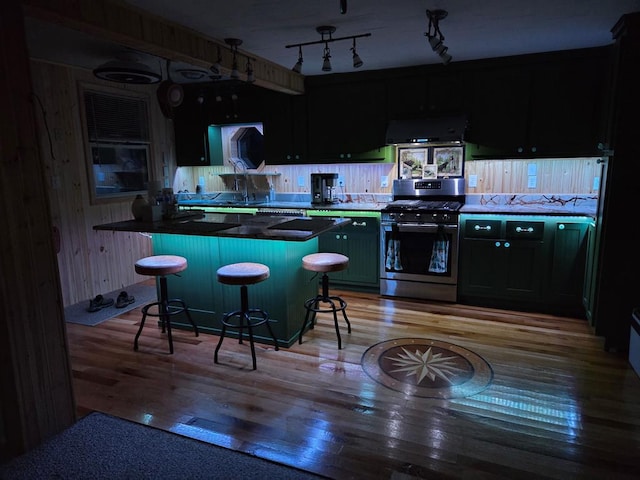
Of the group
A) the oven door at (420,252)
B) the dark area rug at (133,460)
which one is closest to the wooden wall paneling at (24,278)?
the dark area rug at (133,460)

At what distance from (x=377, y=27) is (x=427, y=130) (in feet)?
4.77

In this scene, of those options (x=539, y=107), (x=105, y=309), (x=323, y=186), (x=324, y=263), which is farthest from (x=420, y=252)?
(x=105, y=309)

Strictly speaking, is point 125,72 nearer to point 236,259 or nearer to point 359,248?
point 236,259

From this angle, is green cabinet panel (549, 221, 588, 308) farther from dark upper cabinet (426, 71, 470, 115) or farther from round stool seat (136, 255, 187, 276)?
round stool seat (136, 255, 187, 276)

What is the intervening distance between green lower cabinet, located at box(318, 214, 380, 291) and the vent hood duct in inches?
35.7

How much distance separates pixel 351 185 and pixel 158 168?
98.6 inches

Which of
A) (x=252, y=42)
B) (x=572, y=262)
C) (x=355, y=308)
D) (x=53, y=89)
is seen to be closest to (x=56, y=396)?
(x=355, y=308)

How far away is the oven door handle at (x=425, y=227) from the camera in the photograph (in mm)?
4227

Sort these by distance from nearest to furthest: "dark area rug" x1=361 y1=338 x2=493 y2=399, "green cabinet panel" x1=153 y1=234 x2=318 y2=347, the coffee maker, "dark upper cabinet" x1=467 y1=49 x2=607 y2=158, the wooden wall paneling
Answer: the wooden wall paneling → "dark area rug" x1=361 y1=338 x2=493 y2=399 → "green cabinet panel" x1=153 y1=234 x2=318 y2=347 → "dark upper cabinet" x1=467 y1=49 x2=607 y2=158 → the coffee maker

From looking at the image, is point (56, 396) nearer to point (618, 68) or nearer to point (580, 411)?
point (580, 411)

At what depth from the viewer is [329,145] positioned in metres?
5.05

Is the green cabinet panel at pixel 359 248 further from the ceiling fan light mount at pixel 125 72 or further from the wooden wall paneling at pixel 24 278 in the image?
the wooden wall paneling at pixel 24 278

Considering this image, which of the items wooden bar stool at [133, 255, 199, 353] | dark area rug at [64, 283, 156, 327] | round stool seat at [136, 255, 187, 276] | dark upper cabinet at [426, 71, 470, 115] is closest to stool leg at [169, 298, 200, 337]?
wooden bar stool at [133, 255, 199, 353]

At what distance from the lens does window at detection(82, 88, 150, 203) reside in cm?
468
